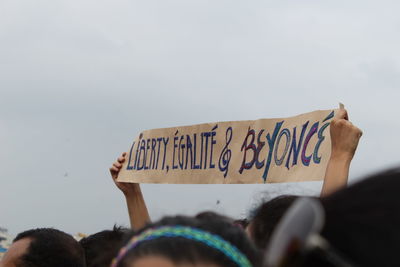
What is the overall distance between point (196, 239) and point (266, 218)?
1.12m

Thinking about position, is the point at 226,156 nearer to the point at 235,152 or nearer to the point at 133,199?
the point at 235,152

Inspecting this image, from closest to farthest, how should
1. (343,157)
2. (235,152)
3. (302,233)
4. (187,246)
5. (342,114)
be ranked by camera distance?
(302,233)
(187,246)
(343,157)
(342,114)
(235,152)

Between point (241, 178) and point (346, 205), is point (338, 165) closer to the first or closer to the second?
point (241, 178)

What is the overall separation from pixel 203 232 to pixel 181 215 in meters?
0.13

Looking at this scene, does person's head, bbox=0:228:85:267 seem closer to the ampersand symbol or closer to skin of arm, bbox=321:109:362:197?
the ampersand symbol

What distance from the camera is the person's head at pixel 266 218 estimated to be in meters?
2.30

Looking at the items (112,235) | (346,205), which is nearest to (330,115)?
(112,235)

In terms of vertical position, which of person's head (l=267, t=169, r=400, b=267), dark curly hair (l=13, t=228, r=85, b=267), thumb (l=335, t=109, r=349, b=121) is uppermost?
person's head (l=267, t=169, r=400, b=267)

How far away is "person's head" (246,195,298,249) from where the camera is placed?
230 cm

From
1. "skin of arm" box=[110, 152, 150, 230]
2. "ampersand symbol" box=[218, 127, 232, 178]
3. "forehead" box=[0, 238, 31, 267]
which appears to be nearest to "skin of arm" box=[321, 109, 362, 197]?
"ampersand symbol" box=[218, 127, 232, 178]

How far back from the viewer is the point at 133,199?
4.09 meters

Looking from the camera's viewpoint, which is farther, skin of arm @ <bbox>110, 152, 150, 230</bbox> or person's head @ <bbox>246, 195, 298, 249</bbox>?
skin of arm @ <bbox>110, 152, 150, 230</bbox>

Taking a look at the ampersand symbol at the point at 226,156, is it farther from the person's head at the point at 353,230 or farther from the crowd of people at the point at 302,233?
the person's head at the point at 353,230

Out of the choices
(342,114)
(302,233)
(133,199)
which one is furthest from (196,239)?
(133,199)
